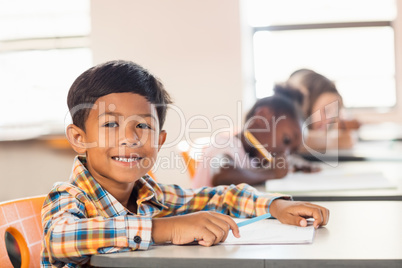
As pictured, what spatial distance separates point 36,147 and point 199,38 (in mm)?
1397

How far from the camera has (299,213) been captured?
113 centimetres

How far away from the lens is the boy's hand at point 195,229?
948 millimetres

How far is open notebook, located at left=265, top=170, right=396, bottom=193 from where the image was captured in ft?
5.47

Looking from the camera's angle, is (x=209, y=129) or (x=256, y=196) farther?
(x=209, y=129)

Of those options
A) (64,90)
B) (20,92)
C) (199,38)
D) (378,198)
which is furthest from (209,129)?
→ (378,198)

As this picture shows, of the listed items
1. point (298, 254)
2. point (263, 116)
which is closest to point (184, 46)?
point (263, 116)

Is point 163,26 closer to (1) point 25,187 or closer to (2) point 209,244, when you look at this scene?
(1) point 25,187

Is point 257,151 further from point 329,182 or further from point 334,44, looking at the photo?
point 334,44

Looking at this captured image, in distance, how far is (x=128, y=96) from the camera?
116 cm

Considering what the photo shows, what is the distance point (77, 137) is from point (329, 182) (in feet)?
2.95

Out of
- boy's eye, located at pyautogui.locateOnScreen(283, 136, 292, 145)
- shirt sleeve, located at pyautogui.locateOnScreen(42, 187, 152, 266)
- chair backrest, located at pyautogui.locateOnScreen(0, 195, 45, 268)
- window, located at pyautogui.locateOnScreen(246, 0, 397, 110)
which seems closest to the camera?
shirt sleeve, located at pyautogui.locateOnScreen(42, 187, 152, 266)

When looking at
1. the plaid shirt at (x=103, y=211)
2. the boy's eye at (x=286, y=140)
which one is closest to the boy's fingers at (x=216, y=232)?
the plaid shirt at (x=103, y=211)

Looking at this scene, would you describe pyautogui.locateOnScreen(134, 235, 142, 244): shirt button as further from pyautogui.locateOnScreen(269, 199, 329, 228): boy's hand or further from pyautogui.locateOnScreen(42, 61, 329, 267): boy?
pyautogui.locateOnScreen(269, 199, 329, 228): boy's hand

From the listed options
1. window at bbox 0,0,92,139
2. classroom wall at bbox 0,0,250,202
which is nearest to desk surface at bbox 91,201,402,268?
classroom wall at bbox 0,0,250,202
